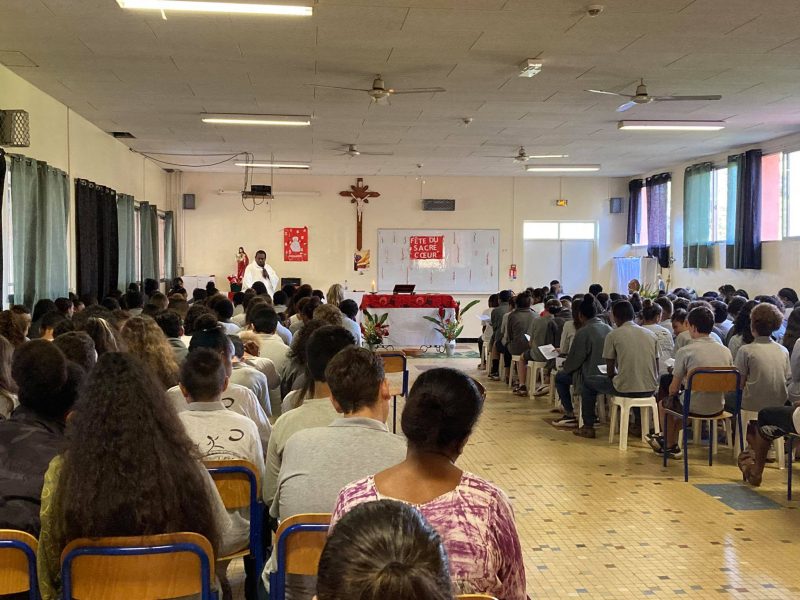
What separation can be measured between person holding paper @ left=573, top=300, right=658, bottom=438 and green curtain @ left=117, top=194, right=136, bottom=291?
7004mm

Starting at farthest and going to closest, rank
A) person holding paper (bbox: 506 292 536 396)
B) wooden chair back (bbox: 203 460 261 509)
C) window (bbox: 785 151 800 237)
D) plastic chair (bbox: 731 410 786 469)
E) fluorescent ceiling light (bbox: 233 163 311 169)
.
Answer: fluorescent ceiling light (bbox: 233 163 311 169) → window (bbox: 785 151 800 237) → person holding paper (bbox: 506 292 536 396) → plastic chair (bbox: 731 410 786 469) → wooden chair back (bbox: 203 460 261 509)

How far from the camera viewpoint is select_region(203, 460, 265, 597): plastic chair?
9.21ft

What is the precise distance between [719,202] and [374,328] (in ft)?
19.2

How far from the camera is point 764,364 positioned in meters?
5.82

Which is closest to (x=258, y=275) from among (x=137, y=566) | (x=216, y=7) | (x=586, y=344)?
(x=586, y=344)

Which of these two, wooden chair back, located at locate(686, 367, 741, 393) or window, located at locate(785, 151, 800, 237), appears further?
window, located at locate(785, 151, 800, 237)

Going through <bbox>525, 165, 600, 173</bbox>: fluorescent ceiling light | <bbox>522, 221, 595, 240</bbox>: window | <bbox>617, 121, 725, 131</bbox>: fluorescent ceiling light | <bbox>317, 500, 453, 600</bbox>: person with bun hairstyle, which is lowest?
<bbox>317, 500, 453, 600</bbox>: person with bun hairstyle

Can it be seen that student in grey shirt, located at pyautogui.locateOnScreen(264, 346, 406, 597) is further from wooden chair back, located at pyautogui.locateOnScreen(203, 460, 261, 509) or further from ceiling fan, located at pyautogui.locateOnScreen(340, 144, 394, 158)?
ceiling fan, located at pyautogui.locateOnScreen(340, 144, 394, 158)

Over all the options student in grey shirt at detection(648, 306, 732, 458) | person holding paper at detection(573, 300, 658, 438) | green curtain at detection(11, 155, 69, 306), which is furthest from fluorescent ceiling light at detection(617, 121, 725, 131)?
green curtain at detection(11, 155, 69, 306)

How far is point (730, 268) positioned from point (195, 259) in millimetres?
9718

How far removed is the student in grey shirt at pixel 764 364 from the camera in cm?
582

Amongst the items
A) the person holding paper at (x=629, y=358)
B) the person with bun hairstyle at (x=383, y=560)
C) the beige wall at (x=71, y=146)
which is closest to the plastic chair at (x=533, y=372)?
the person holding paper at (x=629, y=358)

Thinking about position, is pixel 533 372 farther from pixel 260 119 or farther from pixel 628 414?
pixel 260 119

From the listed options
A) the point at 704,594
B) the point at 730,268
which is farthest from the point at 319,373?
the point at 730,268
